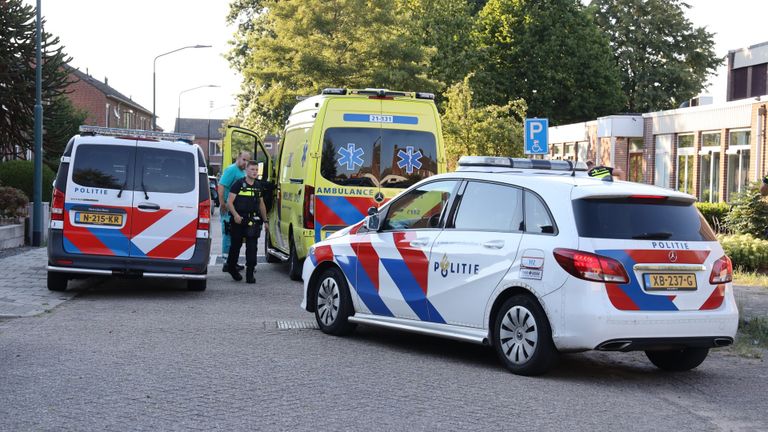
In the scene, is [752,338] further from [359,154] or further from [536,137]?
[536,137]

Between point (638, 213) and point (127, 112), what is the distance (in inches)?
3295

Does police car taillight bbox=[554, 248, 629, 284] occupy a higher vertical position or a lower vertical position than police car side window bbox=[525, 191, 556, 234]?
lower

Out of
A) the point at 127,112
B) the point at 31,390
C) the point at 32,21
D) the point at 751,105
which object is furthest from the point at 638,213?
Answer: the point at 127,112

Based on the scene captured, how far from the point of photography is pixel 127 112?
87.8 m

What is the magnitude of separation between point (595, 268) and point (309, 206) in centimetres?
756

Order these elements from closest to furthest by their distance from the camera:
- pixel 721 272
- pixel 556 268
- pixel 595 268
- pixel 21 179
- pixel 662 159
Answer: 1. pixel 595 268
2. pixel 556 268
3. pixel 721 272
4. pixel 21 179
5. pixel 662 159

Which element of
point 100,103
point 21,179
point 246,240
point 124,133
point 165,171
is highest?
point 100,103

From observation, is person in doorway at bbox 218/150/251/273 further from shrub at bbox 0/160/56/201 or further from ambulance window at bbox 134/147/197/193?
shrub at bbox 0/160/56/201

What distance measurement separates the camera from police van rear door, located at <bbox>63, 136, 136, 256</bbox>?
12750mm

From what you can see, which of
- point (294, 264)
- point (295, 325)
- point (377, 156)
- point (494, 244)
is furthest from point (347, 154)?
point (494, 244)

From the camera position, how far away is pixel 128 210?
12906 millimetres

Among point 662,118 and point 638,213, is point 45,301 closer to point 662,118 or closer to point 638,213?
point 638,213

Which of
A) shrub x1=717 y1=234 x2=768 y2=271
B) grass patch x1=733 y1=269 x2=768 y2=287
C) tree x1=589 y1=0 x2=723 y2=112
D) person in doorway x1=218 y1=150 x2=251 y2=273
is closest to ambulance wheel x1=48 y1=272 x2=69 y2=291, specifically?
person in doorway x1=218 y1=150 x2=251 y2=273

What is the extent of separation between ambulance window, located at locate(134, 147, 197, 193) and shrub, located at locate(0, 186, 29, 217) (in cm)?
987
